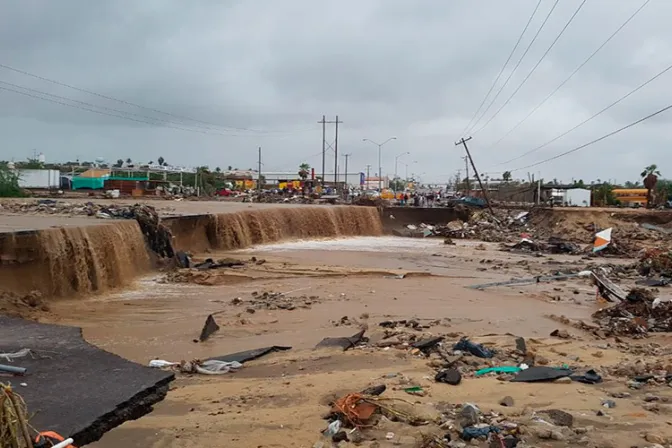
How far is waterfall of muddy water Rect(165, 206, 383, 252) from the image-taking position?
21984 mm

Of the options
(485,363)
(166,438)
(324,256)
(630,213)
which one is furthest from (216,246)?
(630,213)

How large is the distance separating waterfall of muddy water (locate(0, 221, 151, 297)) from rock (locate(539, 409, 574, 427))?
35.5 feet

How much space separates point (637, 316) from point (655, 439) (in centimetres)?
696

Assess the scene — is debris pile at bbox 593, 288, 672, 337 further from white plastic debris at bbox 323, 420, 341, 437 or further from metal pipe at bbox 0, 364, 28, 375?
metal pipe at bbox 0, 364, 28, 375

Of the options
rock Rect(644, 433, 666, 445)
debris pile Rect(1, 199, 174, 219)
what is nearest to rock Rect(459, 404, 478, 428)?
rock Rect(644, 433, 666, 445)

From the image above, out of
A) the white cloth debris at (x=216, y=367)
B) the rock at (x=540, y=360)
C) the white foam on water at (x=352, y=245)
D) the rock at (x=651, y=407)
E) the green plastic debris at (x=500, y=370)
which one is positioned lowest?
the white foam on water at (x=352, y=245)

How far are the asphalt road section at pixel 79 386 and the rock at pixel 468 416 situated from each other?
2.69 m

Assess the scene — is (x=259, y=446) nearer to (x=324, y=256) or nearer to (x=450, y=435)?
(x=450, y=435)

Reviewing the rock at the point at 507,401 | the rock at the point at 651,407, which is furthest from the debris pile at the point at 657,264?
the rock at the point at 507,401

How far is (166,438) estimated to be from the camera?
15.0 feet

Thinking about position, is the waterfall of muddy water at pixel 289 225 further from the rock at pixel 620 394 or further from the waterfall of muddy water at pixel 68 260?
the rock at pixel 620 394

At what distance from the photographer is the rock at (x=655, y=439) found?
420cm

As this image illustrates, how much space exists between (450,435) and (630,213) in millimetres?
31338

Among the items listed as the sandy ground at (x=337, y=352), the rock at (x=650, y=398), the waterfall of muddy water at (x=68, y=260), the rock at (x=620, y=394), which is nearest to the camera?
the sandy ground at (x=337, y=352)
